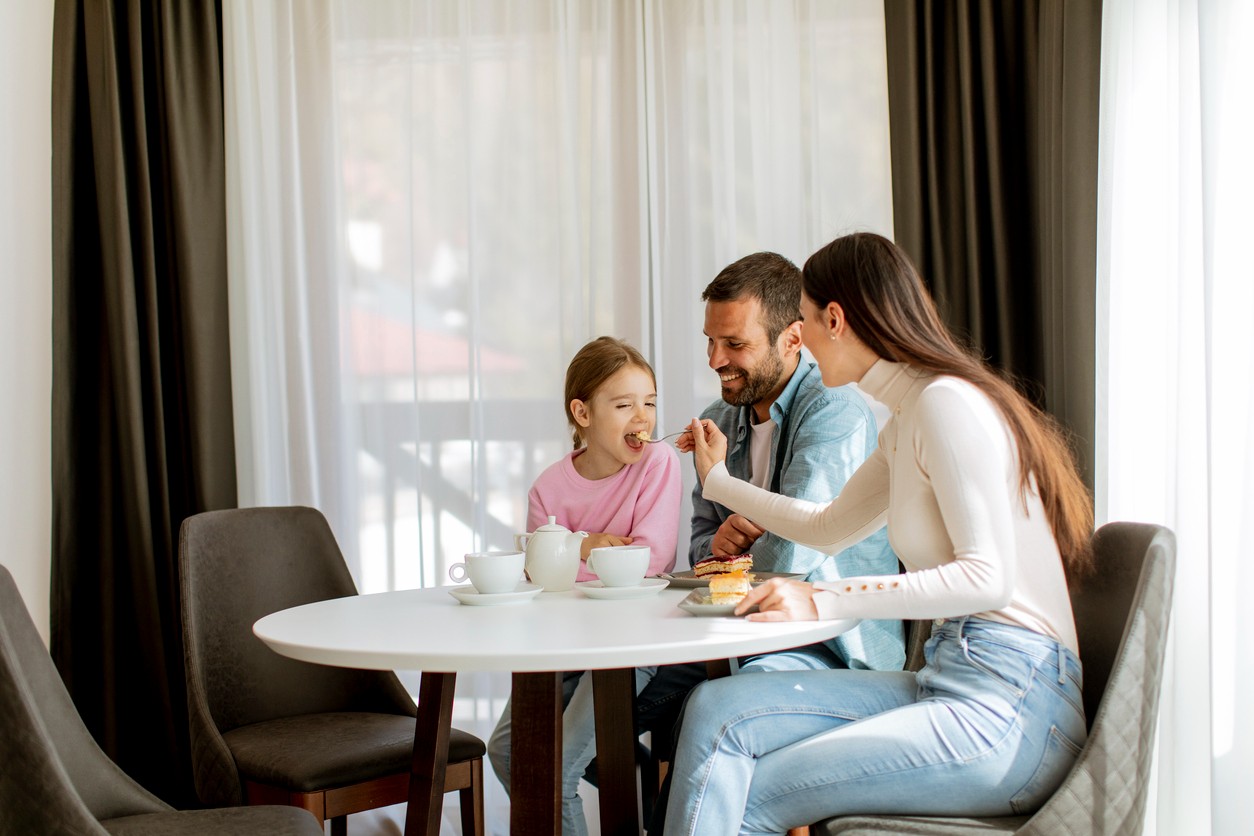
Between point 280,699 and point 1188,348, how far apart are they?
197cm

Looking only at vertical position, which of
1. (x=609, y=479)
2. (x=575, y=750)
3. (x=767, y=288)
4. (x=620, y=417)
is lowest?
(x=575, y=750)

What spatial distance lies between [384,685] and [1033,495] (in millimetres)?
1440

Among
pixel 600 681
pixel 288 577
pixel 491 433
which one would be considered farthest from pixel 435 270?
pixel 600 681

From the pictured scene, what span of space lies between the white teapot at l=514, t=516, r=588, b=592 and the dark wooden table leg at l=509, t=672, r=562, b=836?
0.28 meters

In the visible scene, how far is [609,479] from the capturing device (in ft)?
7.74

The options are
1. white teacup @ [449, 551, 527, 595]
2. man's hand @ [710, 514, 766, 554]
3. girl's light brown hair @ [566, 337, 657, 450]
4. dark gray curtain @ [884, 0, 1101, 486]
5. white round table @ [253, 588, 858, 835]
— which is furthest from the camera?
dark gray curtain @ [884, 0, 1101, 486]

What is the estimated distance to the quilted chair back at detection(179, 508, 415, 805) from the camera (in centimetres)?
227

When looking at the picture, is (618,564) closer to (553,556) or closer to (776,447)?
(553,556)

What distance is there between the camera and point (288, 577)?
246cm

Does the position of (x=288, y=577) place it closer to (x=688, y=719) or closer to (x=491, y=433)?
(x=491, y=433)

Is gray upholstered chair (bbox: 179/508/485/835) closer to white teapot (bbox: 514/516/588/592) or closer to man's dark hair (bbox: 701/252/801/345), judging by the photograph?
white teapot (bbox: 514/516/588/592)

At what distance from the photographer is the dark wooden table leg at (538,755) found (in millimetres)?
1577

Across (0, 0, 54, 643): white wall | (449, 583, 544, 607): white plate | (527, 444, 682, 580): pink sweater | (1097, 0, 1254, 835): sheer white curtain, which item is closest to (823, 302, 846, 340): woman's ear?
(449, 583, 544, 607): white plate

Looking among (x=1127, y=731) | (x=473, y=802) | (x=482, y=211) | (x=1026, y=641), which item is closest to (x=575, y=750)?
(x=473, y=802)
